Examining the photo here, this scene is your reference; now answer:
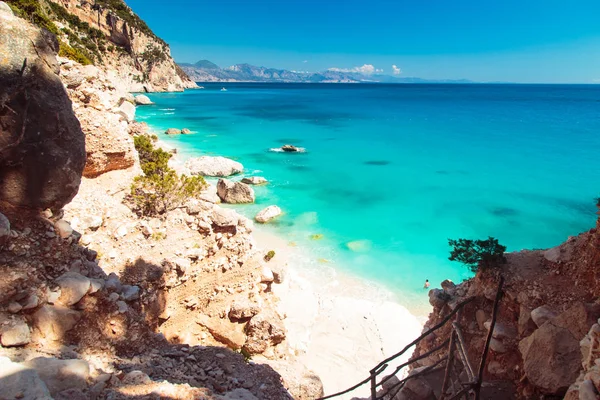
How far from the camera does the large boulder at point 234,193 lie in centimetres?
2817

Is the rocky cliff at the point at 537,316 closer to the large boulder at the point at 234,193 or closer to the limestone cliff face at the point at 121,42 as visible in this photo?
the large boulder at the point at 234,193

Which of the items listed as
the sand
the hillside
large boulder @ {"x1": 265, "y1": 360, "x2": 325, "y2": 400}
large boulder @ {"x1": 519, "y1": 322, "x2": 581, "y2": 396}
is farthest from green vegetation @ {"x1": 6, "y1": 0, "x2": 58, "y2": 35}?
the hillside

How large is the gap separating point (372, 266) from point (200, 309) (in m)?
12.3

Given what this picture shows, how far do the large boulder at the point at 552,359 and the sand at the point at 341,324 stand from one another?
617cm

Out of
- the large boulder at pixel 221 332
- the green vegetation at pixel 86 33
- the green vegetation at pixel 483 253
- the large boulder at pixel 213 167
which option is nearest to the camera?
the green vegetation at pixel 483 253

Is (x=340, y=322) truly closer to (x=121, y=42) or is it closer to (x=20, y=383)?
(x=20, y=383)

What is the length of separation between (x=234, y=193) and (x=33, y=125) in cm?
2087

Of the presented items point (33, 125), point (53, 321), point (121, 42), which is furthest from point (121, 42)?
point (53, 321)

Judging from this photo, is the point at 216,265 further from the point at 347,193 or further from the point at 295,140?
the point at 295,140

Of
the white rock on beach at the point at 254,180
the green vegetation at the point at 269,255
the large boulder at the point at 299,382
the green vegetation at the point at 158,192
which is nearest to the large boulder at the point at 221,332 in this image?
the large boulder at the point at 299,382

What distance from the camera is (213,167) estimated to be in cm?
3491

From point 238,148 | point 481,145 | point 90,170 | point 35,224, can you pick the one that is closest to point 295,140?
point 238,148

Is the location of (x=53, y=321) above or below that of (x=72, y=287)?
below

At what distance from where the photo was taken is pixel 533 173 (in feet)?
136
